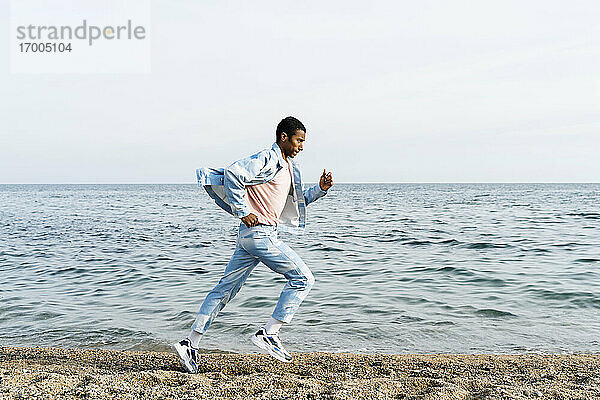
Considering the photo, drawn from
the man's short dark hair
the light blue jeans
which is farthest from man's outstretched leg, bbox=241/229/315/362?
the man's short dark hair

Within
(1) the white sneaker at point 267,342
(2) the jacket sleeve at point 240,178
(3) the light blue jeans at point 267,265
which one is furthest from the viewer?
(1) the white sneaker at point 267,342

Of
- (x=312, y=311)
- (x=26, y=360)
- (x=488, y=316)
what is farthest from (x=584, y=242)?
(x=26, y=360)

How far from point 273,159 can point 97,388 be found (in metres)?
2.20

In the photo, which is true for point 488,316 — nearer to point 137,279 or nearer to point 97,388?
point 97,388

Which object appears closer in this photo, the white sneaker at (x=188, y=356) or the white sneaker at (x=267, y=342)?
the white sneaker at (x=188, y=356)

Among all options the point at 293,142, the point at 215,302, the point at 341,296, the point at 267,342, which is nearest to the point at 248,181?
the point at 293,142

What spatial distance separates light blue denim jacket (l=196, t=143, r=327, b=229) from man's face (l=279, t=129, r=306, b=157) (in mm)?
67

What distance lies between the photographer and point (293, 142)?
16.1ft

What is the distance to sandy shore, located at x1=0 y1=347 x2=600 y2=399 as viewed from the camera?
13.4ft

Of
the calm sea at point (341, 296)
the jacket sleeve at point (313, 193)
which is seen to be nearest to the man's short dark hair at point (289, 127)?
the jacket sleeve at point (313, 193)

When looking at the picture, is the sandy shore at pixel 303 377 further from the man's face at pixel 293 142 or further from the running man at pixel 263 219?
the man's face at pixel 293 142

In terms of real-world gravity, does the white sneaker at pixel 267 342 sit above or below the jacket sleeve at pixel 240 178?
below

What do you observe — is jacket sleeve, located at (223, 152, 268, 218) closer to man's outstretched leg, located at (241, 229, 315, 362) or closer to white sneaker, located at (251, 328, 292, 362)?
man's outstretched leg, located at (241, 229, 315, 362)

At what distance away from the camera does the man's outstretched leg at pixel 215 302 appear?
4.86 meters
